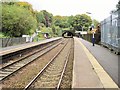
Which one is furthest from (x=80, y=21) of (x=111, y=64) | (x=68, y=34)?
(x=111, y=64)

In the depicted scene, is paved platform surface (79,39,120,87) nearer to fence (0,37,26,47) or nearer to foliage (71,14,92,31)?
fence (0,37,26,47)

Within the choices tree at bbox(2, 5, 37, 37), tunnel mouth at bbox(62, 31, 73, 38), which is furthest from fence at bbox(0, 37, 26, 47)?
tunnel mouth at bbox(62, 31, 73, 38)

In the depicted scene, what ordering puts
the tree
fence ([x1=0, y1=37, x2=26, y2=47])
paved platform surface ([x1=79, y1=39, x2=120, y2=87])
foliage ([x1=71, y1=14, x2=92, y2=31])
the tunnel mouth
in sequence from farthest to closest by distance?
foliage ([x1=71, y1=14, x2=92, y2=31])
the tunnel mouth
the tree
fence ([x1=0, y1=37, x2=26, y2=47])
paved platform surface ([x1=79, y1=39, x2=120, y2=87])

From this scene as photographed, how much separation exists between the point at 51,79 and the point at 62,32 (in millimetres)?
153877

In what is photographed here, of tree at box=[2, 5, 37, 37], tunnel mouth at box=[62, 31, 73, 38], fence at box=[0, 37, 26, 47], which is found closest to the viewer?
fence at box=[0, 37, 26, 47]

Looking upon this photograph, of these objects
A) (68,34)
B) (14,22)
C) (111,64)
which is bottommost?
(68,34)

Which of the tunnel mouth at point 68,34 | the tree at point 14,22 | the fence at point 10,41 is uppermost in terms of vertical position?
the tree at point 14,22

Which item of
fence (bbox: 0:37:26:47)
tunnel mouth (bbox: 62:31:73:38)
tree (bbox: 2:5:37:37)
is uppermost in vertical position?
tree (bbox: 2:5:37:37)

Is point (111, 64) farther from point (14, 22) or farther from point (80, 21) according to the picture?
point (80, 21)

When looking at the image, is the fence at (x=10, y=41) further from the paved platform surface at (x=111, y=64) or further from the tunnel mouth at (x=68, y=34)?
the tunnel mouth at (x=68, y=34)

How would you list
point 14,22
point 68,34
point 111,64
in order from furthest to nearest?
point 68,34 < point 14,22 < point 111,64

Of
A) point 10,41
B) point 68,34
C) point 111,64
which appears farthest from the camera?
point 68,34

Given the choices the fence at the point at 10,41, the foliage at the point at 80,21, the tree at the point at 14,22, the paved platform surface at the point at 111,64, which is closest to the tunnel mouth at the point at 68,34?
the foliage at the point at 80,21

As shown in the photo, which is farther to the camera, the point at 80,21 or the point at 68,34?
the point at 80,21
